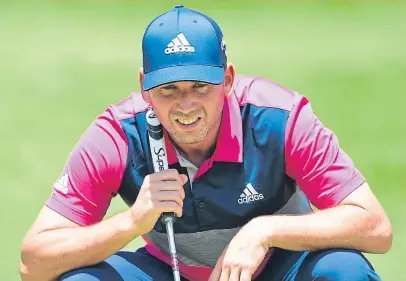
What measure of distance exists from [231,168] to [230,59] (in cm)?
444

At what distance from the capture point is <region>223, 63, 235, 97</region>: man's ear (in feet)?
14.9

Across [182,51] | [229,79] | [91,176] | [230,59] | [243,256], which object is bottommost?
[230,59]

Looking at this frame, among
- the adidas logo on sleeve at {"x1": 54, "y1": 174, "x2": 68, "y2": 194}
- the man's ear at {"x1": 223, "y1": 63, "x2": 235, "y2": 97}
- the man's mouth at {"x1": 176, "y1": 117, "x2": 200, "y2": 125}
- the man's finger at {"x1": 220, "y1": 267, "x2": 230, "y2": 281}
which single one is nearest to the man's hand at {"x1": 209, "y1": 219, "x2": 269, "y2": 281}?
the man's finger at {"x1": 220, "y1": 267, "x2": 230, "y2": 281}

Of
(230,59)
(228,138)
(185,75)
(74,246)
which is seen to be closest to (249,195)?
(228,138)

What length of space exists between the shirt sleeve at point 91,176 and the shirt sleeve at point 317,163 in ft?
2.27

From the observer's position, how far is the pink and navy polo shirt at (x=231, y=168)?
446cm

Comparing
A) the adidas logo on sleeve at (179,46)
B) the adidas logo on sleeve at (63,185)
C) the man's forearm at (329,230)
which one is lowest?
the man's forearm at (329,230)

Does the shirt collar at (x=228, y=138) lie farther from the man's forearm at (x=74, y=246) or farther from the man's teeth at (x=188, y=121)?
the man's forearm at (x=74, y=246)

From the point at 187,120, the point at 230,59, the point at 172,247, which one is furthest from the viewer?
the point at 230,59

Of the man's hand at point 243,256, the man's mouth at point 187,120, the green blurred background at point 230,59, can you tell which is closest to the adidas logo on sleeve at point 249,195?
the man's hand at point 243,256

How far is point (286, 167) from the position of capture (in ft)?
14.9

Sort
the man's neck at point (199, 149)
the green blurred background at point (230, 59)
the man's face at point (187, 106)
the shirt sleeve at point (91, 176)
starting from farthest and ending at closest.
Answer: the green blurred background at point (230, 59) < the man's neck at point (199, 149) < the shirt sleeve at point (91, 176) < the man's face at point (187, 106)

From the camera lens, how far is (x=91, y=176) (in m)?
4.50

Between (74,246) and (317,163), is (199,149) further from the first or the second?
(74,246)
